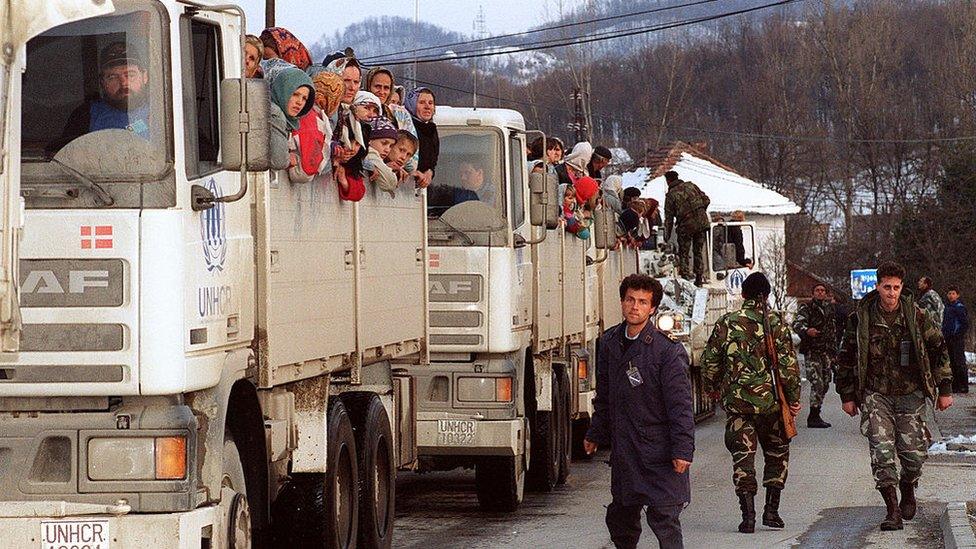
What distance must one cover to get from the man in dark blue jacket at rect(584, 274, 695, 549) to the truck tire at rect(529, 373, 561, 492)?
5.86 m

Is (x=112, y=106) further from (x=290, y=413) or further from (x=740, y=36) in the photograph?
(x=740, y=36)

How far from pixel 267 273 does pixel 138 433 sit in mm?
1558

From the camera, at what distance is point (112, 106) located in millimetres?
7555

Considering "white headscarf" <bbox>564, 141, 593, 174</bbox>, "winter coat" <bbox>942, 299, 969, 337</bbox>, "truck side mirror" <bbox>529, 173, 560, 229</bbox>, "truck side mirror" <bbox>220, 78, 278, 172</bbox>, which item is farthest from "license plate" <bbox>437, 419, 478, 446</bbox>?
"winter coat" <bbox>942, 299, 969, 337</bbox>

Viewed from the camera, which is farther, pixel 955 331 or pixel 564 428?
pixel 955 331

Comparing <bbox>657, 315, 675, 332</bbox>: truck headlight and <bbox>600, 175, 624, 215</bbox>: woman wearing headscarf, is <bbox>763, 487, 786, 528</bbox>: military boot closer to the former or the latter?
<bbox>657, 315, 675, 332</bbox>: truck headlight

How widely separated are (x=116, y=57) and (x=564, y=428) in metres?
9.47

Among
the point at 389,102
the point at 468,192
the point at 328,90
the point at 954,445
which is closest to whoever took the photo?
the point at 328,90

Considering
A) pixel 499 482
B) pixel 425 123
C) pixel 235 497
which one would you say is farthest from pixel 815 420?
pixel 235 497

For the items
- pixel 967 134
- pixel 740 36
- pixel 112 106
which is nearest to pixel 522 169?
pixel 112 106

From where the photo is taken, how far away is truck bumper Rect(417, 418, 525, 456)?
13.7 m

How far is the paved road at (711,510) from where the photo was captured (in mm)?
12797

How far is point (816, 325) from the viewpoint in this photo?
78.5 feet

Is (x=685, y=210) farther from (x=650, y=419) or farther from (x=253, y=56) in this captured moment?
(x=253, y=56)
